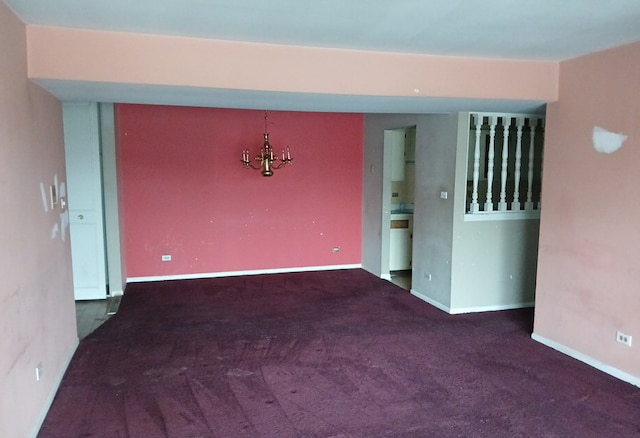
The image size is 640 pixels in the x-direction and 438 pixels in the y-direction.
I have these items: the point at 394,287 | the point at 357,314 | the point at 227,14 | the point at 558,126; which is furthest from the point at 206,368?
the point at 558,126

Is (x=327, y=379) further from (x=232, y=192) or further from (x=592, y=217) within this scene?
(x=232, y=192)

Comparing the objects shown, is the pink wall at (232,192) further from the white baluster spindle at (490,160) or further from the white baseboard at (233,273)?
the white baluster spindle at (490,160)

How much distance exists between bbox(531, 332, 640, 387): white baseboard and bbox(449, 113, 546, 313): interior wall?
0.87 metres

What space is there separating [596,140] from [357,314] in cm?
277

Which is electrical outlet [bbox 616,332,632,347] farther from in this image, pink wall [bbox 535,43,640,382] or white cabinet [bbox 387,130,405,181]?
white cabinet [bbox 387,130,405,181]

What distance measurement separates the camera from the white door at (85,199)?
210 inches

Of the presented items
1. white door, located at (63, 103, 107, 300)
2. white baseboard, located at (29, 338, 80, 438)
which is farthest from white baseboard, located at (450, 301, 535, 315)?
white door, located at (63, 103, 107, 300)

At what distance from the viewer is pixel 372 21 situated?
2787 millimetres

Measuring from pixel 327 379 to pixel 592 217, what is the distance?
7.84ft

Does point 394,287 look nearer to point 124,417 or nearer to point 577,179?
point 577,179

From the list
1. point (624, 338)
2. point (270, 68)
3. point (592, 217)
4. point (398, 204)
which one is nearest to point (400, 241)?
point (398, 204)

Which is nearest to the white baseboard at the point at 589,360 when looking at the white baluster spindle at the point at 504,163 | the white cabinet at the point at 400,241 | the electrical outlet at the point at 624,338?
the electrical outlet at the point at 624,338

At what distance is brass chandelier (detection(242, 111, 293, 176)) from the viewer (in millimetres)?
6439

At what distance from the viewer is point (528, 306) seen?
17.5ft
